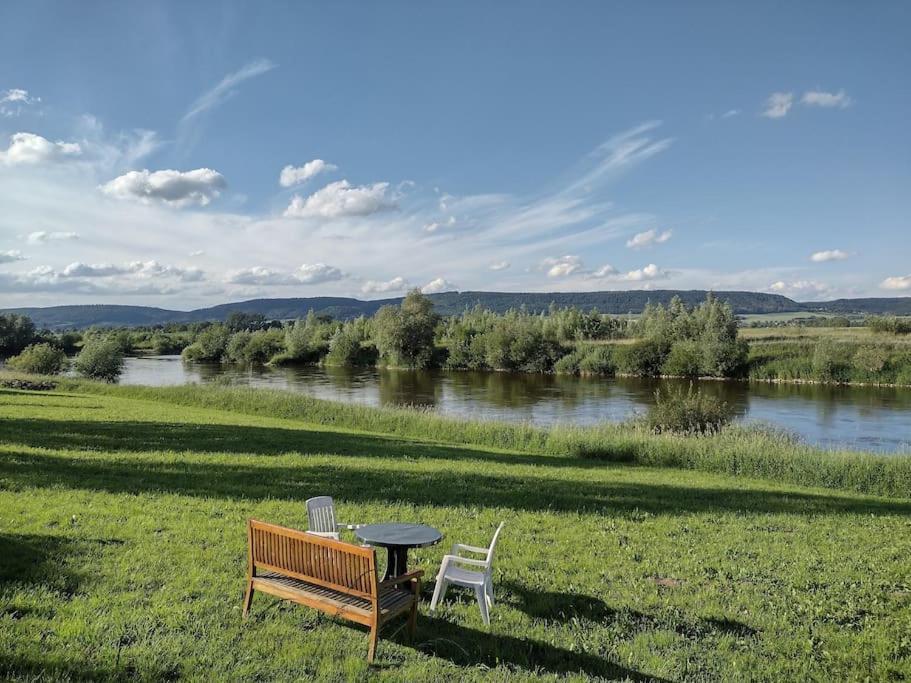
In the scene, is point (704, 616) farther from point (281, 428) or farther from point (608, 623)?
point (281, 428)

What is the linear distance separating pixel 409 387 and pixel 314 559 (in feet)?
168

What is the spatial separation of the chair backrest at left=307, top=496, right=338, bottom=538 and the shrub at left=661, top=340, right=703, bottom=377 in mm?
60490

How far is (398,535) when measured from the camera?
6.35m

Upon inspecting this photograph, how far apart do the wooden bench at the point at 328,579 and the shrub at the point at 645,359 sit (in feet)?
205

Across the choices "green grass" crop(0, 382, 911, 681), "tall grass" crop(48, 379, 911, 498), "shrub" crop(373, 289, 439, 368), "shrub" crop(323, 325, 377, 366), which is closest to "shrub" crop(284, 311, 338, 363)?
"shrub" crop(323, 325, 377, 366)

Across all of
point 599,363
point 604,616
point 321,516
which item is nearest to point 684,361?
point 599,363

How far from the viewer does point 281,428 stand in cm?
2170

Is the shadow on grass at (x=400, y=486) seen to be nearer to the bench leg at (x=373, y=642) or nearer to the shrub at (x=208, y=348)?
the bench leg at (x=373, y=642)

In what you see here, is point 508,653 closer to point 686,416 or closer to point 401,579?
point 401,579

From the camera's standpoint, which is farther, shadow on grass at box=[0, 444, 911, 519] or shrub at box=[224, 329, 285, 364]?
shrub at box=[224, 329, 285, 364]

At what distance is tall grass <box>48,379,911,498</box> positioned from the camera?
16.2m

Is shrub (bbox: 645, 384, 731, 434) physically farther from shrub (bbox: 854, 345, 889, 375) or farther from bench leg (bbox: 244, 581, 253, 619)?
shrub (bbox: 854, 345, 889, 375)

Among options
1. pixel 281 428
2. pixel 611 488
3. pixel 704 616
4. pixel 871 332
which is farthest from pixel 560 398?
pixel 871 332

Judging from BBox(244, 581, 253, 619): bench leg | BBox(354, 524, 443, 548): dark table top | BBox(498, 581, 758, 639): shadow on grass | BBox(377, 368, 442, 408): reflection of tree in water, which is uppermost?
BBox(354, 524, 443, 548): dark table top
